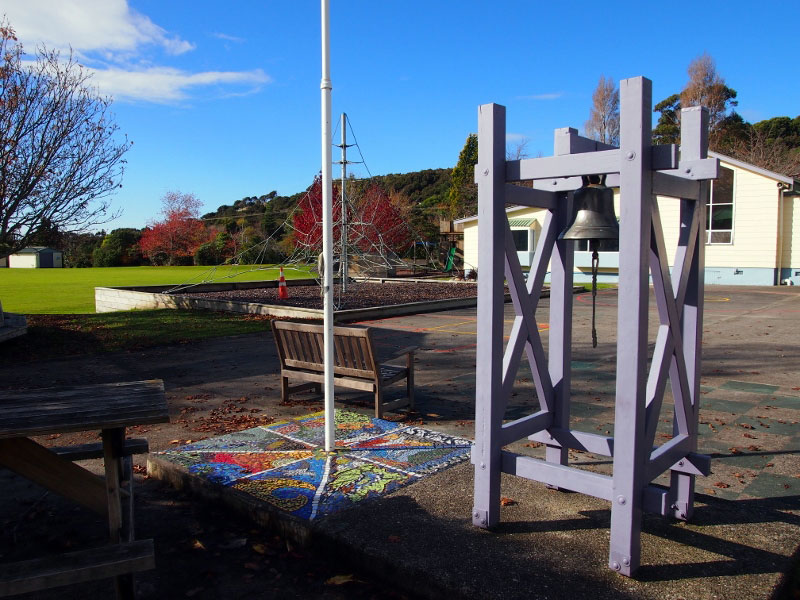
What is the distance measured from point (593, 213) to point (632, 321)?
33.7 inches

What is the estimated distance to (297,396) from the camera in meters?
7.37

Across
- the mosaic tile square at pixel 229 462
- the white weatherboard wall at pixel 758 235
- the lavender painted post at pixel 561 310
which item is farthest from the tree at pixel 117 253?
the lavender painted post at pixel 561 310

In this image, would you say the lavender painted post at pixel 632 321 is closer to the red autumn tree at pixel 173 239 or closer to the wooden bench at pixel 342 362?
the wooden bench at pixel 342 362

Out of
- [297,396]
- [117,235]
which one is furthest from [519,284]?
[117,235]

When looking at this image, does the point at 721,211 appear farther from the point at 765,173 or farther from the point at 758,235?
the point at 765,173

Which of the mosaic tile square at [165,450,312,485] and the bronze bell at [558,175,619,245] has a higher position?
the bronze bell at [558,175,619,245]

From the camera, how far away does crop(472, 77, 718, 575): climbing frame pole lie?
2980mm

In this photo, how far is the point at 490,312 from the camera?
347 cm

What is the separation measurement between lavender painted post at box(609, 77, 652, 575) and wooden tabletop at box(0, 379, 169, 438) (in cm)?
227

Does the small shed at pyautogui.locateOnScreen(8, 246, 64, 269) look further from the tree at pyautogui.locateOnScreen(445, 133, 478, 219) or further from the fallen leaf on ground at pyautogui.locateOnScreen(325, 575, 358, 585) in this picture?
the fallen leaf on ground at pyautogui.locateOnScreen(325, 575, 358, 585)

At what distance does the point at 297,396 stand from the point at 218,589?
4110 millimetres

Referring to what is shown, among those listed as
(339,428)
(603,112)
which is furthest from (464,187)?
(339,428)

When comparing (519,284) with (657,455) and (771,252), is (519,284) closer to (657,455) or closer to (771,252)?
(657,455)

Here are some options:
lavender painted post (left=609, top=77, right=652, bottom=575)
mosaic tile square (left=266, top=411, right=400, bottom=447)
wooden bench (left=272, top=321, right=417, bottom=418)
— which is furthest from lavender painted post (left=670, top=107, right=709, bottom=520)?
wooden bench (left=272, top=321, right=417, bottom=418)
